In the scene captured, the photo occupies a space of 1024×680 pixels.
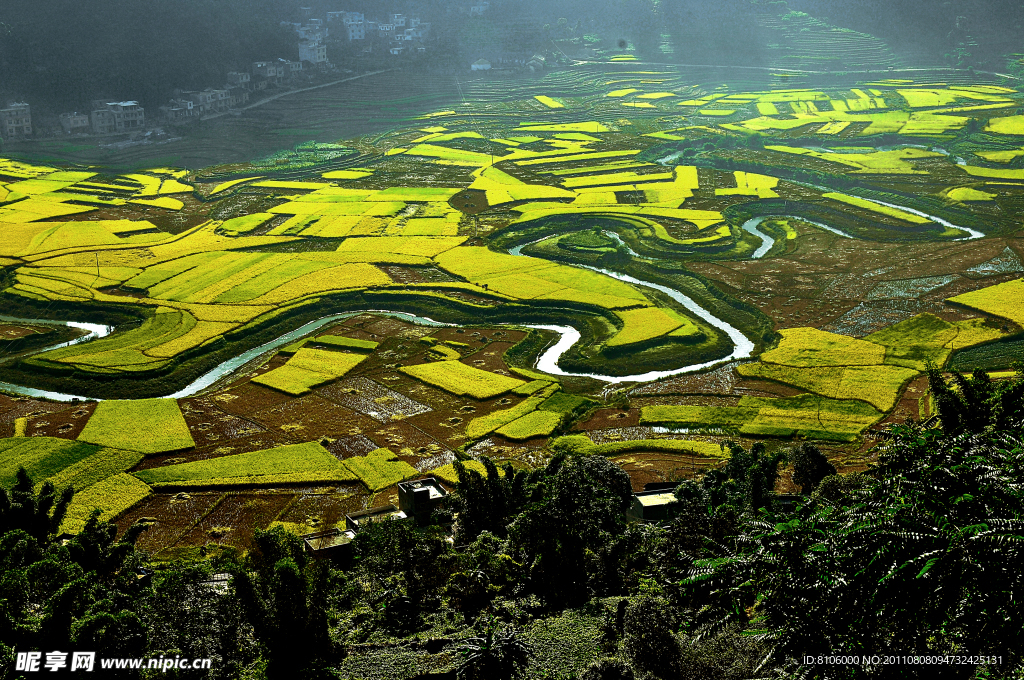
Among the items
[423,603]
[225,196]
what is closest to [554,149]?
[225,196]

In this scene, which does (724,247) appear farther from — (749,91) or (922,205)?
(749,91)

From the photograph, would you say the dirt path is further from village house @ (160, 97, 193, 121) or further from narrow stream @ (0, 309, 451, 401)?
narrow stream @ (0, 309, 451, 401)

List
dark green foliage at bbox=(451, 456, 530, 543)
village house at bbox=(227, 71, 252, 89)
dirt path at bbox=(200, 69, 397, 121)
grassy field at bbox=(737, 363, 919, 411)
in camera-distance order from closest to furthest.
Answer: dark green foliage at bbox=(451, 456, 530, 543)
grassy field at bbox=(737, 363, 919, 411)
dirt path at bbox=(200, 69, 397, 121)
village house at bbox=(227, 71, 252, 89)

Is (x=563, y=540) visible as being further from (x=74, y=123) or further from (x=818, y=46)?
(x=818, y=46)

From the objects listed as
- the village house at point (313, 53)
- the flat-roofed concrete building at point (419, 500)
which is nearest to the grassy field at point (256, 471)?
the flat-roofed concrete building at point (419, 500)

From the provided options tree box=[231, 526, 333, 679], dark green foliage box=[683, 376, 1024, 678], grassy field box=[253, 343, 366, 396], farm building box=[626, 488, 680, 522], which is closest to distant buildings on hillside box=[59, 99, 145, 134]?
grassy field box=[253, 343, 366, 396]
